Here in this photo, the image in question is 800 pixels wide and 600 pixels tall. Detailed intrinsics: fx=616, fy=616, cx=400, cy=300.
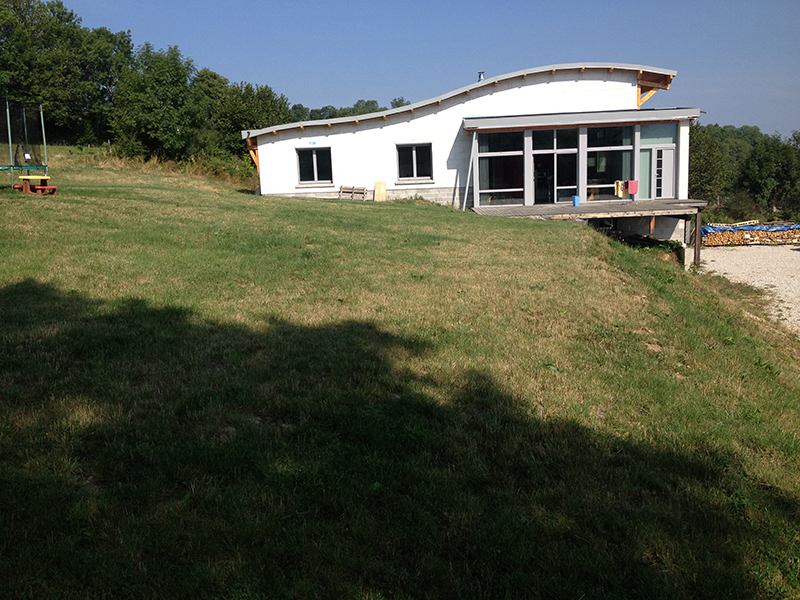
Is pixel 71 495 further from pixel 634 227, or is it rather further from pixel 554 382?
pixel 634 227

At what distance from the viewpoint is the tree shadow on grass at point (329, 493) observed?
3025 mm

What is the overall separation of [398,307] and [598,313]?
110 inches

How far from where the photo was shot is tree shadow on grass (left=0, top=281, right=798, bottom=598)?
119 inches

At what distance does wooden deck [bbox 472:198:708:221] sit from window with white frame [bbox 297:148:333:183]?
744cm

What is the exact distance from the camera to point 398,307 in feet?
25.8

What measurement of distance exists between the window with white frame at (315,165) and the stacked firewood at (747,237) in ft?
74.3

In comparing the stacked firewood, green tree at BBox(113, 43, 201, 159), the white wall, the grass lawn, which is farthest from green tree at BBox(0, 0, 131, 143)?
the stacked firewood

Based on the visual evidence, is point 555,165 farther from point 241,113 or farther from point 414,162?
point 241,113

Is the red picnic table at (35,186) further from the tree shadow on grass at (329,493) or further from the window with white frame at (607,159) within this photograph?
the window with white frame at (607,159)

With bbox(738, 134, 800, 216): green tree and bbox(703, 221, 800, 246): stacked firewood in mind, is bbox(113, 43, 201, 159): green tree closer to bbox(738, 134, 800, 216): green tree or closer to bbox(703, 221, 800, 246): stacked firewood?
bbox(703, 221, 800, 246): stacked firewood

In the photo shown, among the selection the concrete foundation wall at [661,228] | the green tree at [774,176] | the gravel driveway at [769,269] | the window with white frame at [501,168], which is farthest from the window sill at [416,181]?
the green tree at [774,176]

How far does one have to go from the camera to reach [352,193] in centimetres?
2720

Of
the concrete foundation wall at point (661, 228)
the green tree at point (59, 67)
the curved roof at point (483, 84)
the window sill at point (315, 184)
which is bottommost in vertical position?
the concrete foundation wall at point (661, 228)

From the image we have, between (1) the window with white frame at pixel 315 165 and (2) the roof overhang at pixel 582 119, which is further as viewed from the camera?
(1) the window with white frame at pixel 315 165
